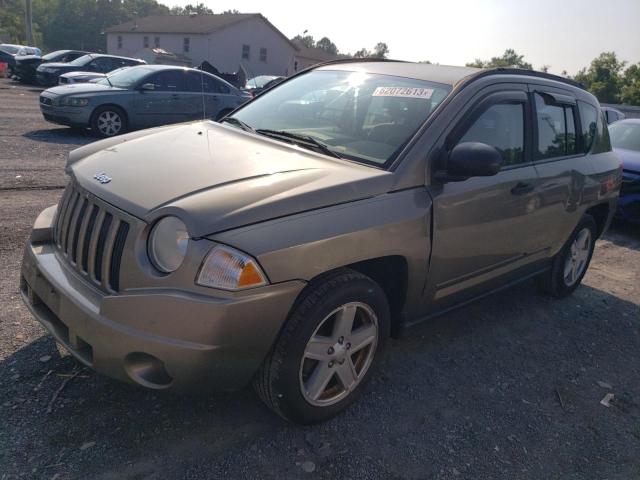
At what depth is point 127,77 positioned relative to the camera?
11.1 meters

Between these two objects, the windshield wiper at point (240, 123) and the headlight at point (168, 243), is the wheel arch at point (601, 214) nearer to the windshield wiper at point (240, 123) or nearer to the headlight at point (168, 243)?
the windshield wiper at point (240, 123)

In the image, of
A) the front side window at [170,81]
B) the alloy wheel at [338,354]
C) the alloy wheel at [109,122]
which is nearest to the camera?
the alloy wheel at [338,354]

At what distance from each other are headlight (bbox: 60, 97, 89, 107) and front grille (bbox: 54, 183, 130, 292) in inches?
325

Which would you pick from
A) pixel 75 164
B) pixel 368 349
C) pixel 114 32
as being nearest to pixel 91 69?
pixel 75 164

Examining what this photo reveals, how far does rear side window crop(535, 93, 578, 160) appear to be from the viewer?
154 inches

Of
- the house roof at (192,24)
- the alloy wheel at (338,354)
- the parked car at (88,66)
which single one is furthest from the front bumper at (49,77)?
the house roof at (192,24)

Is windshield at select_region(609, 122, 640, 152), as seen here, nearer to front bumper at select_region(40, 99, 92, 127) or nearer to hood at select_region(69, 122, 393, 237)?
hood at select_region(69, 122, 393, 237)

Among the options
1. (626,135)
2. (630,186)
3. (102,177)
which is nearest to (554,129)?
(102,177)

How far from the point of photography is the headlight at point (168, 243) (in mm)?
2281

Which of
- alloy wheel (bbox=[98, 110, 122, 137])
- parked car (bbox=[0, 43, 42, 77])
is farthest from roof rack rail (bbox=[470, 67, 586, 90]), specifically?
parked car (bbox=[0, 43, 42, 77])

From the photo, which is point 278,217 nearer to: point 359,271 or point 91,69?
point 359,271

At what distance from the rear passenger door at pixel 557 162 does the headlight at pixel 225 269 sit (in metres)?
2.46

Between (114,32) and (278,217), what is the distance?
56604 mm

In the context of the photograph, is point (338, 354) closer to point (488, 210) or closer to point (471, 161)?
point (471, 161)
